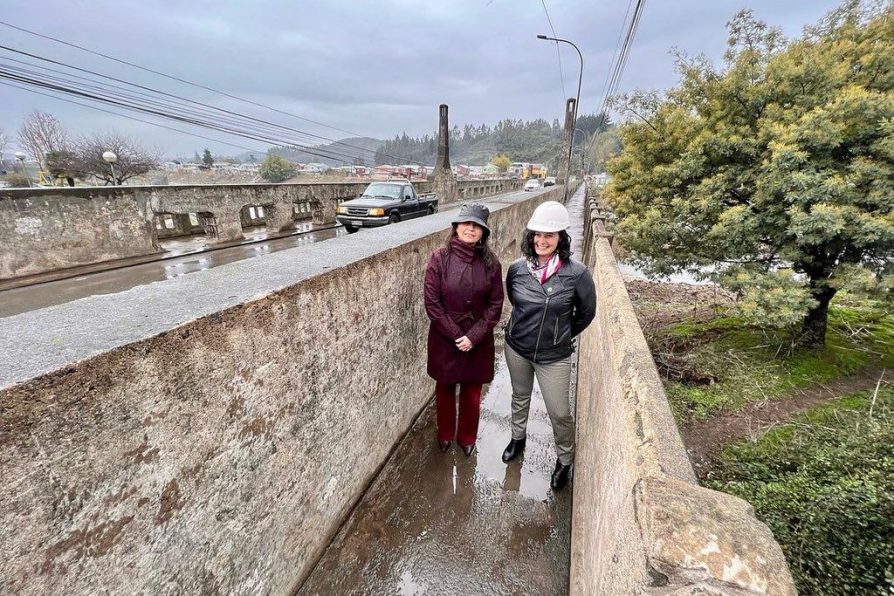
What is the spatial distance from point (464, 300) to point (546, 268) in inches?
23.0

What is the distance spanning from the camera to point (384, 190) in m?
11.7

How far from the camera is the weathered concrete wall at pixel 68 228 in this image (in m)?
5.23

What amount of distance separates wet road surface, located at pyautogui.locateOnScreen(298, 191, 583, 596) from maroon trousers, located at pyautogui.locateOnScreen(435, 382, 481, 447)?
0.16 metres

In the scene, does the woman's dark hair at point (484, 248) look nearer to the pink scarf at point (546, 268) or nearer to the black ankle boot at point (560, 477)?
the pink scarf at point (546, 268)

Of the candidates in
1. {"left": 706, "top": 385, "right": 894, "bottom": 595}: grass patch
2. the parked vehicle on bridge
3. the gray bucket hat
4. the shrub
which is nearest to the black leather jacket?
the gray bucket hat

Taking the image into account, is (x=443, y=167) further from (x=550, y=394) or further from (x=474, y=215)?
(x=550, y=394)

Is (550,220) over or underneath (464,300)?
over

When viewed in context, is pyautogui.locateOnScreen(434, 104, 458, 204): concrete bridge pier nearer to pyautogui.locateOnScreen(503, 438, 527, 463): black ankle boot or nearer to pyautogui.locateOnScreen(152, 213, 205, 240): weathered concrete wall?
pyautogui.locateOnScreen(152, 213, 205, 240): weathered concrete wall

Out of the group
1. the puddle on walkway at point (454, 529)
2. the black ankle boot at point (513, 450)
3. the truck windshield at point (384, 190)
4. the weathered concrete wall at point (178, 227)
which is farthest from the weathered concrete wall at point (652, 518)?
the truck windshield at point (384, 190)

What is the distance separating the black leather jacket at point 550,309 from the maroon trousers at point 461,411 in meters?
0.58

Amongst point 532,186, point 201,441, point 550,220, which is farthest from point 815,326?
point 532,186

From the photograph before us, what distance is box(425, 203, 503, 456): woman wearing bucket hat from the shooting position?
257 centimetres

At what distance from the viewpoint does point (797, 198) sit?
4.05 metres

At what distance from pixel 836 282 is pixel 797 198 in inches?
40.4
